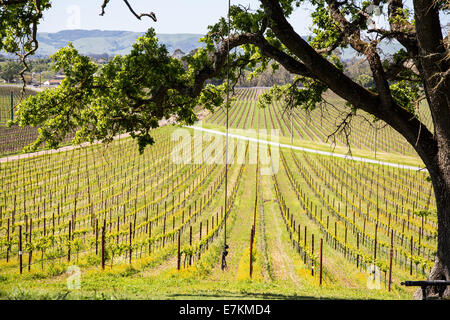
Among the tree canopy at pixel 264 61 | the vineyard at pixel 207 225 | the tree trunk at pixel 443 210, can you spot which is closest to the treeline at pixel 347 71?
the tree canopy at pixel 264 61

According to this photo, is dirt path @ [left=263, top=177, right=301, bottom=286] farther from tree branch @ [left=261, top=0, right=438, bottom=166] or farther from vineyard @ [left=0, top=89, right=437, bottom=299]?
tree branch @ [left=261, top=0, right=438, bottom=166]

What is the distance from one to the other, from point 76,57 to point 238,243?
13.0 m

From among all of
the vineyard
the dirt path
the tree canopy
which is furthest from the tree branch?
the dirt path

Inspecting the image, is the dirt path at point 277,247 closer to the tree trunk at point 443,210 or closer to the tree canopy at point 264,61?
the tree trunk at point 443,210

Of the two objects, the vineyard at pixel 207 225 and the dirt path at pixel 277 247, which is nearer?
the vineyard at pixel 207 225

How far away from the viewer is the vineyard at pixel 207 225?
39.7ft

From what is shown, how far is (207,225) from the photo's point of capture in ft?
60.0

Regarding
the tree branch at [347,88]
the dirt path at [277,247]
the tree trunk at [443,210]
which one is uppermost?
the tree branch at [347,88]

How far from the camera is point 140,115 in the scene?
7738 millimetres

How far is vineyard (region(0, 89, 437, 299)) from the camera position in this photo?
39.7 feet

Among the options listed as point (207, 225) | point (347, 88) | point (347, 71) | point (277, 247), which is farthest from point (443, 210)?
point (207, 225)
